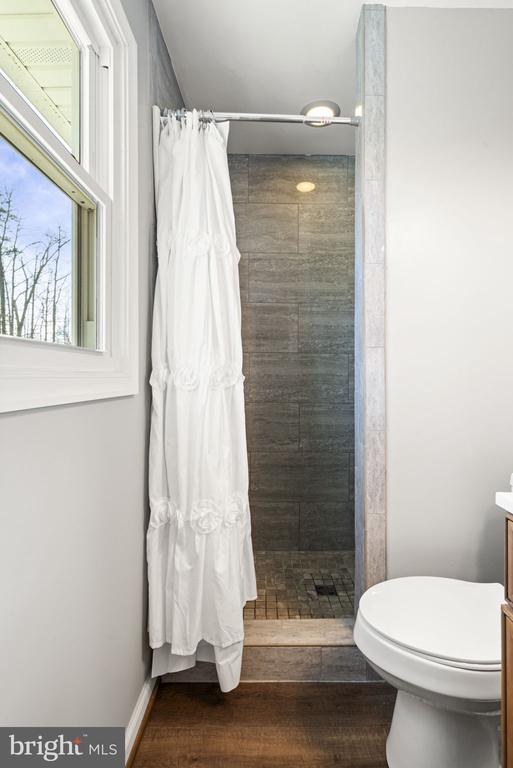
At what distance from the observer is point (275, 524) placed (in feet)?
9.30

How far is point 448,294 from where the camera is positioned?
1.74m

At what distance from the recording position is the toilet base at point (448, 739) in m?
1.26

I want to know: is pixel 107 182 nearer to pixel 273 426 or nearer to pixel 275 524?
pixel 273 426

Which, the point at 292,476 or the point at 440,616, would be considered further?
the point at 292,476

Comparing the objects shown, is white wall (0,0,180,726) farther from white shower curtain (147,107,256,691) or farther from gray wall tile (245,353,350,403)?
gray wall tile (245,353,350,403)

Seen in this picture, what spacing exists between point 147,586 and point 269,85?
227cm

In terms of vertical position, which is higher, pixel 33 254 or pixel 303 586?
pixel 33 254

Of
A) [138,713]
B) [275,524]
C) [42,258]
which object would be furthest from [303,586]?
[42,258]

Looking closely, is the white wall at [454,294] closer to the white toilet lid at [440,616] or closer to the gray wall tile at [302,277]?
the white toilet lid at [440,616]

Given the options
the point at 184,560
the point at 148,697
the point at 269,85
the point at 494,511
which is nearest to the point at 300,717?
the point at 148,697

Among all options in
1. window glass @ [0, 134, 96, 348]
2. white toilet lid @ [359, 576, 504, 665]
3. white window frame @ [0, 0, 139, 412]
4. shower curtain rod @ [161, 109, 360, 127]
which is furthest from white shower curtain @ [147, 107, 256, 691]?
white toilet lid @ [359, 576, 504, 665]

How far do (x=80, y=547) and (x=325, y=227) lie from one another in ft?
7.67

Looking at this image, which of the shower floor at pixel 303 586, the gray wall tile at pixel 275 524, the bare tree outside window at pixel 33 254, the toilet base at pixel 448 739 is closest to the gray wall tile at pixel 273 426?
the gray wall tile at pixel 275 524

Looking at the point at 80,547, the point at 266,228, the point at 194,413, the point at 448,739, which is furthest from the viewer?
the point at 266,228
